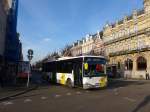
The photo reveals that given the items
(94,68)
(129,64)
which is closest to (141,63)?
(129,64)

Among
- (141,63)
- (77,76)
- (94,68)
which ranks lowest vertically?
(77,76)

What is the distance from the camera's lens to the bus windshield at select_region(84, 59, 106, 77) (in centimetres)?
2559

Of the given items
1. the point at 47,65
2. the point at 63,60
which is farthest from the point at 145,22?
the point at 63,60

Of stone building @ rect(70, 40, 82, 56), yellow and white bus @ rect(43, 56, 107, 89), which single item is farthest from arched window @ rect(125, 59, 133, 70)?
yellow and white bus @ rect(43, 56, 107, 89)

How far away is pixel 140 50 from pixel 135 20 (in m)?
8.01

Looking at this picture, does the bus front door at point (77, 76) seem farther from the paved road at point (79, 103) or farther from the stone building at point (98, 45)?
A: the stone building at point (98, 45)

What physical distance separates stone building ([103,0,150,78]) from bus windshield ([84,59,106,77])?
1695 inches

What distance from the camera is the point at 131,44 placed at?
7588 cm

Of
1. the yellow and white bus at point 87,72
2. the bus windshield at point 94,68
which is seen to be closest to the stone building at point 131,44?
the yellow and white bus at point 87,72

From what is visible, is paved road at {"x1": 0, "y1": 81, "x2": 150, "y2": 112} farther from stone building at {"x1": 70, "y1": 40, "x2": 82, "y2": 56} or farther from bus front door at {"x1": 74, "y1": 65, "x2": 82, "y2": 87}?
stone building at {"x1": 70, "y1": 40, "x2": 82, "y2": 56}

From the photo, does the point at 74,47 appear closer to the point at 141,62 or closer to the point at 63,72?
the point at 141,62

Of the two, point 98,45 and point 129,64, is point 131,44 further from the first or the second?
point 98,45

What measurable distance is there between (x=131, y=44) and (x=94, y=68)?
5145 cm

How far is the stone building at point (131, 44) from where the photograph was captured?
227 ft
